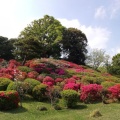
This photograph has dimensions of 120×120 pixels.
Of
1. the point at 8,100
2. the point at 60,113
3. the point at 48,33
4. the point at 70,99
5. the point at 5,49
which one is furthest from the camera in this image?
the point at 48,33

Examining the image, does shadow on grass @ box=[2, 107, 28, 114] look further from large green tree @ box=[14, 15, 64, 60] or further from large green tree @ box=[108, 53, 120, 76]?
large green tree @ box=[108, 53, 120, 76]

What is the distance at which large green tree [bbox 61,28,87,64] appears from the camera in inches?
2542

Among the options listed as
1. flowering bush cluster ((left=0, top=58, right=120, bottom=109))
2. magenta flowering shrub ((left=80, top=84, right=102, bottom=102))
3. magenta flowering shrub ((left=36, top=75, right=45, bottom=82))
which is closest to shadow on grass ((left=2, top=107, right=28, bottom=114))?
flowering bush cluster ((left=0, top=58, right=120, bottom=109))

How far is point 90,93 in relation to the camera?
26047 mm

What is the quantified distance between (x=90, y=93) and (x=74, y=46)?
39904 mm

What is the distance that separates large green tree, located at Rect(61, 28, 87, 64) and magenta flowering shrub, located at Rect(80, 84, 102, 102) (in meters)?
37.7

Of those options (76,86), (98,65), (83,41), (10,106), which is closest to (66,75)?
(76,86)

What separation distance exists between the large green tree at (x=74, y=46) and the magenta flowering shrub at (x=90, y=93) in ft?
124

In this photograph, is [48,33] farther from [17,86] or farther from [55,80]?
[17,86]

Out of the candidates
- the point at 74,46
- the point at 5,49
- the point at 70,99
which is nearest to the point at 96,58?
the point at 74,46

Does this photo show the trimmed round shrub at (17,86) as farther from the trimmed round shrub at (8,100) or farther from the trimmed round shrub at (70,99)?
the trimmed round shrub at (70,99)

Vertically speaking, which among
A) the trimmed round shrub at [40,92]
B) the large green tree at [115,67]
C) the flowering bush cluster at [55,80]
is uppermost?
the large green tree at [115,67]

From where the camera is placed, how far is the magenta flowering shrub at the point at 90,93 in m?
25.8

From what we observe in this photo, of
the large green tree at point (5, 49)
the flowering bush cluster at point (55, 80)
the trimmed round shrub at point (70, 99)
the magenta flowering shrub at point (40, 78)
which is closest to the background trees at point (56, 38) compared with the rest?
the large green tree at point (5, 49)
